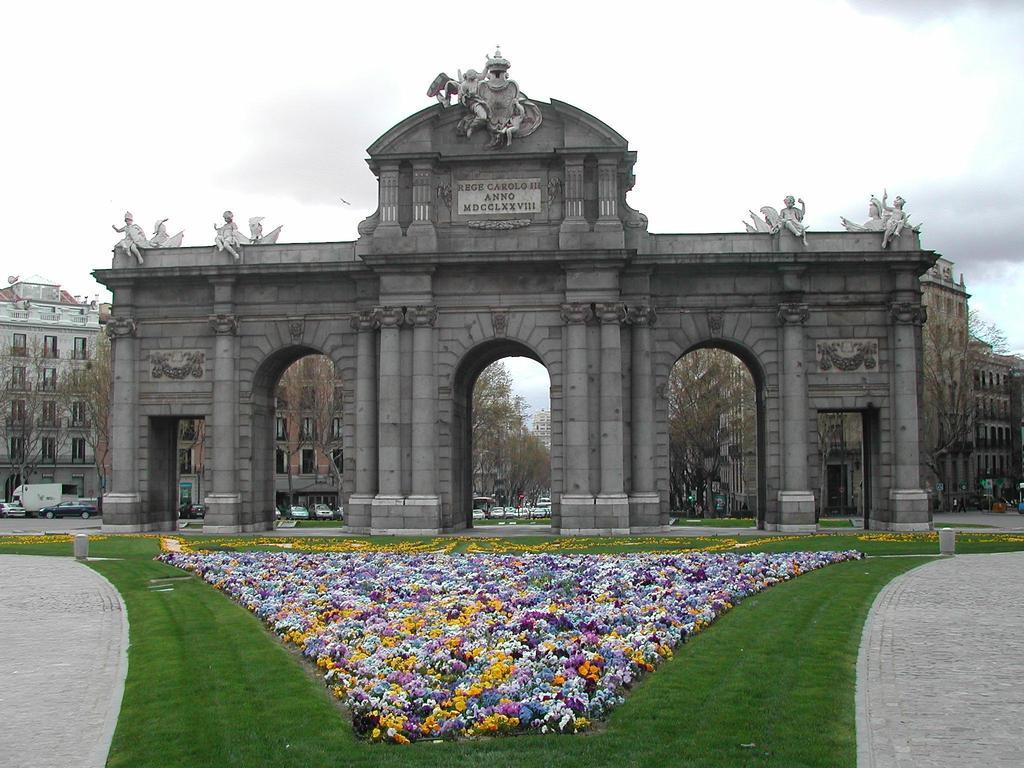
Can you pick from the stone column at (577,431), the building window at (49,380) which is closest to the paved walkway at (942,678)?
the stone column at (577,431)

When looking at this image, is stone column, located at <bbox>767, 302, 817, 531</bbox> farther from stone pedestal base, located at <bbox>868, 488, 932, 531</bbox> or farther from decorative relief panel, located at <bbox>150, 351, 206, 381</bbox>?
decorative relief panel, located at <bbox>150, 351, 206, 381</bbox>

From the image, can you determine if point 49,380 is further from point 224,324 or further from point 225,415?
point 224,324

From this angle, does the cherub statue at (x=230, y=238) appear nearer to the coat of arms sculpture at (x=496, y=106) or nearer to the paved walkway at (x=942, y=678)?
the coat of arms sculpture at (x=496, y=106)

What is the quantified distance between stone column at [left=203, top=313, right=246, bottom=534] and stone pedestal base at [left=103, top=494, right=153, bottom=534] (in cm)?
328

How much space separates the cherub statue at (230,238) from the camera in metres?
49.4

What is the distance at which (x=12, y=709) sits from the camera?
15375 millimetres

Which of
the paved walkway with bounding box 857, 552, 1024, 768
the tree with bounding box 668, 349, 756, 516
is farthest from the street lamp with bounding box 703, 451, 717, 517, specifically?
the paved walkway with bounding box 857, 552, 1024, 768

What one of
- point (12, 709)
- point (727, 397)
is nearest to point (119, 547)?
point (12, 709)

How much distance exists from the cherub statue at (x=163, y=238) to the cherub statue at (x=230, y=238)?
2.44 metres

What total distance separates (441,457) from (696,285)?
12921 mm

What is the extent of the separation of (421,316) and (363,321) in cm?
281

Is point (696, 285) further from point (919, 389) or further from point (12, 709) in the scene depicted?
point (12, 709)

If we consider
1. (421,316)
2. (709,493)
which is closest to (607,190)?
(421,316)

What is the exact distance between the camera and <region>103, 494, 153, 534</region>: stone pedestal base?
49.6 meters
